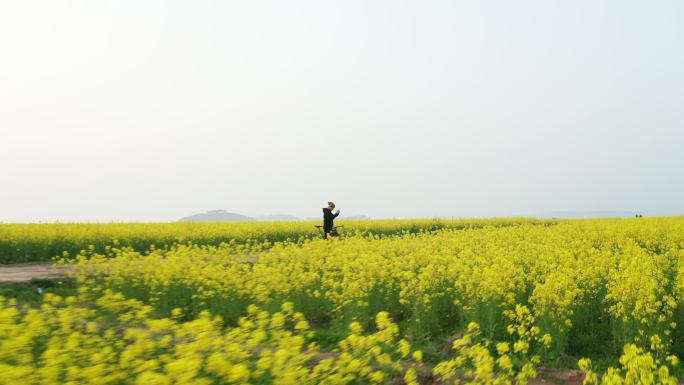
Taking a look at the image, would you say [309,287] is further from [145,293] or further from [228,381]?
[228,381]

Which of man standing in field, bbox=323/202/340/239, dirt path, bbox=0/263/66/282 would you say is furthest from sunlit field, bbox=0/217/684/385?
man standing in field, bbox=323/202/340/239

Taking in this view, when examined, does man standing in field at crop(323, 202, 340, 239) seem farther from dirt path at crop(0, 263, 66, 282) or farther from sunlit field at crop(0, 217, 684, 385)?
dirt path at crop(0, 263, 66, 282)

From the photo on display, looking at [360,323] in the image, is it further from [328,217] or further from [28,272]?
[28,272]

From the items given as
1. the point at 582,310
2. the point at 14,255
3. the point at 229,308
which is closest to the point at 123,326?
the point at 229,308

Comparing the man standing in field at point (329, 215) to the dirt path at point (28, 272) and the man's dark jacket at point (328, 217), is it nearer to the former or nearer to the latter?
the man's dark jacket at point (328, 217)

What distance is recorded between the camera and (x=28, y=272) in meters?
18.7

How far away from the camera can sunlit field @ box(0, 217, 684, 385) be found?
14.5 ft

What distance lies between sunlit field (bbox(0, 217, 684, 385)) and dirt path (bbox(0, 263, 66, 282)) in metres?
2.14

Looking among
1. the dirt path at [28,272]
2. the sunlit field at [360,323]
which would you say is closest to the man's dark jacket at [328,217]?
the sunlit field at [360,323]

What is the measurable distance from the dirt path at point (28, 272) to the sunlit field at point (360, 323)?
2.14 meters

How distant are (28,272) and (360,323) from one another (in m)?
13.1

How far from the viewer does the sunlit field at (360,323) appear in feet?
14.5

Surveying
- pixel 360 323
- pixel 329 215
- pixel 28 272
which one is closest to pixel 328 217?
pixel 329 215

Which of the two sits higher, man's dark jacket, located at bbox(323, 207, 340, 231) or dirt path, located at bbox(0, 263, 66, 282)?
man's dark jacket, located at bbox(323, 207, 340, 231)
